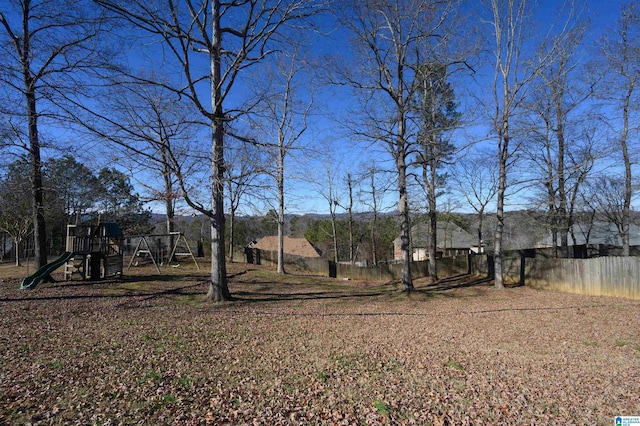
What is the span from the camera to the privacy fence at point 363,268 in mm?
18500

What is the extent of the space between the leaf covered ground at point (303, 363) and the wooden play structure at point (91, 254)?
8.27ft

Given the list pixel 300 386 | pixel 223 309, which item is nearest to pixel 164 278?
pixel 223 309

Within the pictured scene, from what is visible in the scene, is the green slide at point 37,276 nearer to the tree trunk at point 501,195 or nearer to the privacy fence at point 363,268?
the privacy fence at point 363,268

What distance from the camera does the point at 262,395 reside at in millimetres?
3840

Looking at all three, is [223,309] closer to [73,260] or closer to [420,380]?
[420,380]

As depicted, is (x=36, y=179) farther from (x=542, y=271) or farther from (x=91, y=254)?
(x=542, y=271)

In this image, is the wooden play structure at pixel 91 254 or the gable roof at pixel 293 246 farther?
the gable roof at pixel 293 246

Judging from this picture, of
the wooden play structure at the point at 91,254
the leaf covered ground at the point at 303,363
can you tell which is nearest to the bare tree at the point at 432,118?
the leaf covered ground at the point at 303,363

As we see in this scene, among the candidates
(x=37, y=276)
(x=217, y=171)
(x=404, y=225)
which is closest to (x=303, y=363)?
(x=217, y=171)

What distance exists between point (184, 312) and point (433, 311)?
613cm

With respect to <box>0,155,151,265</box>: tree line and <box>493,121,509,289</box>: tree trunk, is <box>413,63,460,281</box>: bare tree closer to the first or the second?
<box>493,121,509,289</box>: tree trunk

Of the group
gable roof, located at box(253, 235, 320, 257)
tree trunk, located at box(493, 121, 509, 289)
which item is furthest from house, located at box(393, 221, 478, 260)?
tree trunk, located at box(493, 121, 509, 289)

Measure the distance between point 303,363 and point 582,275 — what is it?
11562 mm

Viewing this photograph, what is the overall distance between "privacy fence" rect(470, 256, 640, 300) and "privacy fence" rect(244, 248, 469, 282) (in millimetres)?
3385
